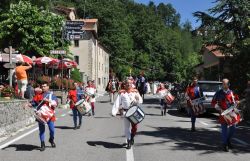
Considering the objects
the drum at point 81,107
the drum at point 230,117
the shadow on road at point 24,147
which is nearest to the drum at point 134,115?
the drum at point 230,117

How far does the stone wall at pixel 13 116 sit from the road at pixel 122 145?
41 cm

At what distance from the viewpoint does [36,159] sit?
375 inches

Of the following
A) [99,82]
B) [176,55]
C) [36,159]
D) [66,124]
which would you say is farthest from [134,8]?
[36,159]

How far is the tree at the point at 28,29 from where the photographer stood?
1527 inches

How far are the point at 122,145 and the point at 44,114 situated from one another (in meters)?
2.07

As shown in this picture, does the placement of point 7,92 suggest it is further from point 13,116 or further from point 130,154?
point 130,154

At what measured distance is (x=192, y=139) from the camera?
42.7 feet

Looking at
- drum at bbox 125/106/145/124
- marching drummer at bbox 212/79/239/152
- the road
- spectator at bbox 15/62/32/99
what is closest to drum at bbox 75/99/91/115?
the road

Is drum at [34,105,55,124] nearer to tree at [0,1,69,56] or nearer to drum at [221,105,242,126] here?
drum at [221,105,242,126]

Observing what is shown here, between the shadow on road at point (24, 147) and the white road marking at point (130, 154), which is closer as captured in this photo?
the white road marking at point (130, 154)

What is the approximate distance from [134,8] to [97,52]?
37.0 meters

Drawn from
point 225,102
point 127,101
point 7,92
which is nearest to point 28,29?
point 7,92

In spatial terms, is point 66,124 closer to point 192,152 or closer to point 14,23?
point 192,152

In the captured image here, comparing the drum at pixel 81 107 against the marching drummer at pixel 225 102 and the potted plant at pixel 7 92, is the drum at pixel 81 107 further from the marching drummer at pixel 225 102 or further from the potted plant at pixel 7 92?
the marching drummer at pixel 225 102
